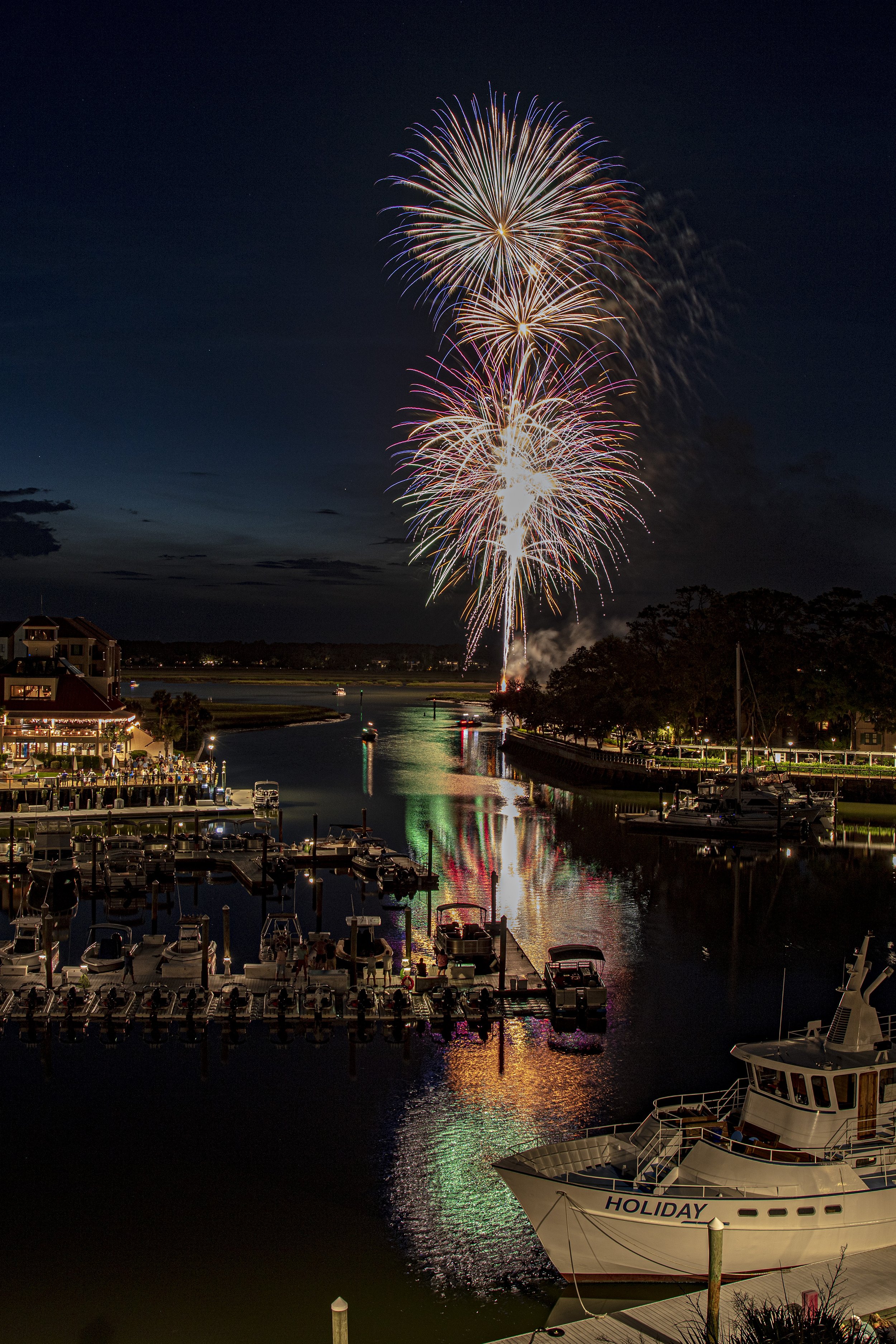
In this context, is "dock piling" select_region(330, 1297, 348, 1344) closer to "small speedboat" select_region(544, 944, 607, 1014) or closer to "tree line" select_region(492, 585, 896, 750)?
"small speedboat" select_region(544, 944, 607, 1014)

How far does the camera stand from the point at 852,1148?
633 inches

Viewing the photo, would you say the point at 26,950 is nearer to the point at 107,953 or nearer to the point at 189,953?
the point at 107,953

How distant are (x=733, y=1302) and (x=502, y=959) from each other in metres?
15.9

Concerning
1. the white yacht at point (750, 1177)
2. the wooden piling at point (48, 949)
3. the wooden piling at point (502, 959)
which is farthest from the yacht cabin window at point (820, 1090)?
the wooden piling at point (48, 949)

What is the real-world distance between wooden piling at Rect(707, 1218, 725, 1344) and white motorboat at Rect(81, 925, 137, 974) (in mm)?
20314

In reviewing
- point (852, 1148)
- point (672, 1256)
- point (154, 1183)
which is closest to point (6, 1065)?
point (154, 1183)

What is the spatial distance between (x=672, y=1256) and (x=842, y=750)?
77993mm

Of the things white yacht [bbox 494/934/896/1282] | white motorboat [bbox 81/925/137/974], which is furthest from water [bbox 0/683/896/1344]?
white motorboat [bbox 81/925/137/974]

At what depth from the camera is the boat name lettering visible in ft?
48.9

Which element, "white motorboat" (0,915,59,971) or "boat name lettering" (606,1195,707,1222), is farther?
"white motorboat" (0,915,59,971)

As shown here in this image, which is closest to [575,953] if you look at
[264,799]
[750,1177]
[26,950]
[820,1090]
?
[820,1090]

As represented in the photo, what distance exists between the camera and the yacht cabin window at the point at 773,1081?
1653cm

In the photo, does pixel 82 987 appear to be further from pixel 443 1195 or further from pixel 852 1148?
pixel 852 1148

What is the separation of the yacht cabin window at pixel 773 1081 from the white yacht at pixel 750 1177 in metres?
0.02
